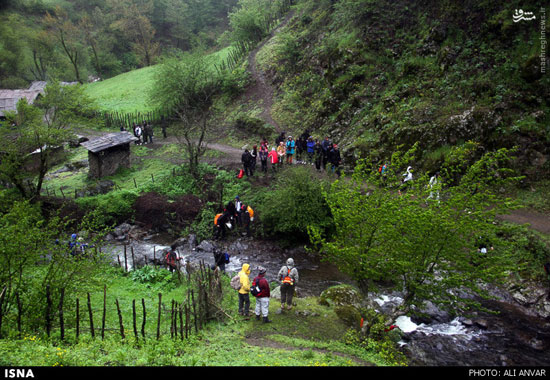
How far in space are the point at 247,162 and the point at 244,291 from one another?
12.8 m

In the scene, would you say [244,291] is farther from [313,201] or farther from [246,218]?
[246,218]

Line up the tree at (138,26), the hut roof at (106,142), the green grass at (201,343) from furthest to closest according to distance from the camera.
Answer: the tree at (138,26), the hut roof at (106,142), the green grass at (201,343)

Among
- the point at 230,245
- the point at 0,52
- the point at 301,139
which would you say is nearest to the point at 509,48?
the point at 301,139

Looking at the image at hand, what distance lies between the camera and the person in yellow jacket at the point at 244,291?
37.6 feet

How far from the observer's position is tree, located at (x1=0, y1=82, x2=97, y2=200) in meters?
22.0

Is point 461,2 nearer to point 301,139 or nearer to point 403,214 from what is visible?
point 301,139

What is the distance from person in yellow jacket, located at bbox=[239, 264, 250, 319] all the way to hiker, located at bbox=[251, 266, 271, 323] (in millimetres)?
347

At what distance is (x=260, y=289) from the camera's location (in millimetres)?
11047

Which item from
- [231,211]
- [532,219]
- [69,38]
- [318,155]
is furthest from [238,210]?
[69,38]

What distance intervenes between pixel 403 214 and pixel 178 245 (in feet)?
47.0

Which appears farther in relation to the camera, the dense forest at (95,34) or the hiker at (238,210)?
the dense forest at (95,34)

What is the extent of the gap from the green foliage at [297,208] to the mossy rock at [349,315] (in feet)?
19.5

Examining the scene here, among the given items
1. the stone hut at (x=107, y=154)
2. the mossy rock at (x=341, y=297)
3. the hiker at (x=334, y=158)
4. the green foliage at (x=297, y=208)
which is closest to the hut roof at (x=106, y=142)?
the stone hut at (x=107, y=154)

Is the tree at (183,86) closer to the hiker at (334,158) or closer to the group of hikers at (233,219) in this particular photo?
the group of hikers at (233,219)
